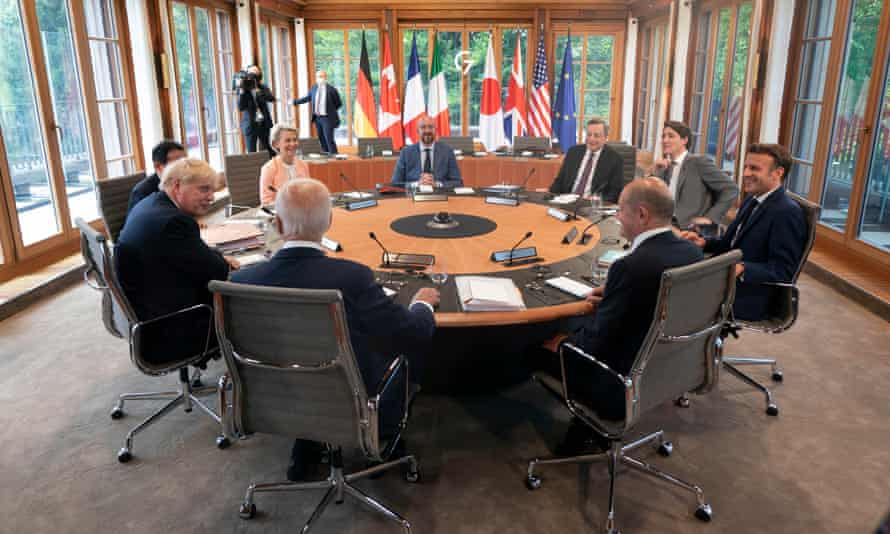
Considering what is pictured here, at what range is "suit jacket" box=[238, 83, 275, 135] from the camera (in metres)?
7.93


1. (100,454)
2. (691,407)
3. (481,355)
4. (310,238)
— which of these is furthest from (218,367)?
(691,407)

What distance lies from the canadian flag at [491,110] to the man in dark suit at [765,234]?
22.7 feet

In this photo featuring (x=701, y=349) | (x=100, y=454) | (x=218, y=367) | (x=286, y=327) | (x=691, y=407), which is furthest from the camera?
(x=218, y=367)

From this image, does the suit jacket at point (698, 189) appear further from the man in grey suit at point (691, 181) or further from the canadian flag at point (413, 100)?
the canadian flag at point (413, 100)

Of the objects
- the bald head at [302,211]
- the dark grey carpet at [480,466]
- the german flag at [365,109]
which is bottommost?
the dark grey carpet at [480,466]

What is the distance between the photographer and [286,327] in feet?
5.79

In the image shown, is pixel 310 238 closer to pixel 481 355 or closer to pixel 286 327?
pixel 286 327

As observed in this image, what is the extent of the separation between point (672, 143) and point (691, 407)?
1.96 metres

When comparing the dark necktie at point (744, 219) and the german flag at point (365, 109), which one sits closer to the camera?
the dark necktie at point (744, 219)

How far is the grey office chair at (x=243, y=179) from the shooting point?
4.96 metres

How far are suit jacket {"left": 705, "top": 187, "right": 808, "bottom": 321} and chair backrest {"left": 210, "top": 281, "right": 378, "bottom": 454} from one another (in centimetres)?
205

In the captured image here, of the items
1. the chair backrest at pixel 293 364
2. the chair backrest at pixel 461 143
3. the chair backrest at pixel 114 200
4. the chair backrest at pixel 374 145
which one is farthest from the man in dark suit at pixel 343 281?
the chair backrest at pixel 461 143

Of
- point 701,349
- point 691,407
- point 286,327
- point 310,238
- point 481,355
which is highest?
point 310,238

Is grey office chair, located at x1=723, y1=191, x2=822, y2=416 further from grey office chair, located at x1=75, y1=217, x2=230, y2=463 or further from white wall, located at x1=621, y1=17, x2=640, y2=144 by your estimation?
white wall, located at x1=621, y1=17, x2=640, y2=144
